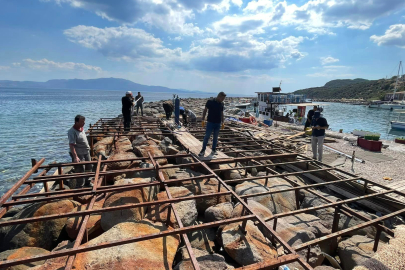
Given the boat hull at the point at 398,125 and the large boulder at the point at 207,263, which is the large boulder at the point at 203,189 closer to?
the large boulder at the point at 207,263

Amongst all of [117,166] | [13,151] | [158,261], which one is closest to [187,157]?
[117,166]

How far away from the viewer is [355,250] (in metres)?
4.53

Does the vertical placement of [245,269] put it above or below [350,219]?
above

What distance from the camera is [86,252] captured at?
3.04 metres

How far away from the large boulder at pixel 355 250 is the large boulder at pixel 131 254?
11.5 ft

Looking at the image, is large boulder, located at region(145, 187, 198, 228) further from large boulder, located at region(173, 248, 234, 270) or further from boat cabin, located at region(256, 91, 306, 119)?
boat cabin, located at region(256, 91, 306, 119)

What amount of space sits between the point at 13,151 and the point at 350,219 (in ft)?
69.8

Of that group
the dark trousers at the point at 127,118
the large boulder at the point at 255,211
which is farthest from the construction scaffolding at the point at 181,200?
the dark trousers at the point at 127,118

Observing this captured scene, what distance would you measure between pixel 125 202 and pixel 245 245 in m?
2.59

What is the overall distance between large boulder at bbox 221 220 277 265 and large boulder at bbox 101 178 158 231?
180 cm

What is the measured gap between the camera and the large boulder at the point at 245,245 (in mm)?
3531

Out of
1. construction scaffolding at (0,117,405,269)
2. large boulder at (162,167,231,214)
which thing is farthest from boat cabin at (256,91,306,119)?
large boulder at (162,167,231,214)

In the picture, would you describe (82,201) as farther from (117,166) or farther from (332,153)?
(332,153)

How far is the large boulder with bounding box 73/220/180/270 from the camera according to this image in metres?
2.89
